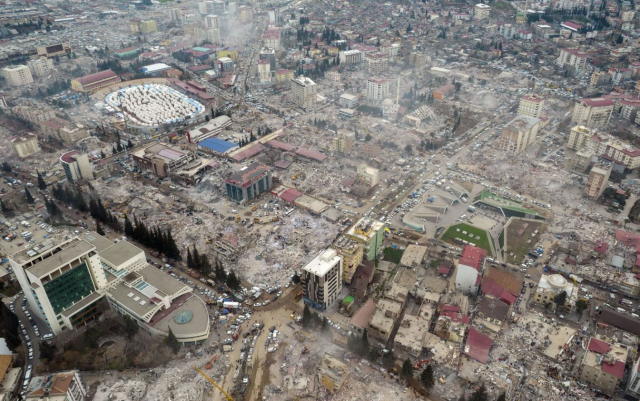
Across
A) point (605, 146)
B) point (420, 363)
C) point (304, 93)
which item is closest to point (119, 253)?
point (420, 363)

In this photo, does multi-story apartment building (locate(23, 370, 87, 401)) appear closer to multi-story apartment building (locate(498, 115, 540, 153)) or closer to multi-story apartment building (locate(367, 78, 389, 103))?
multi-story apartment building (locate(498, 115, 540, 153))

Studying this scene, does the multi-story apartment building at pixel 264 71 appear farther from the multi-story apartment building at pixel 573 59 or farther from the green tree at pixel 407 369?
the green tree at pixel 407 369

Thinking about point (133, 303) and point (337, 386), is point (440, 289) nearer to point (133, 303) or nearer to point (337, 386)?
point (337, 386)

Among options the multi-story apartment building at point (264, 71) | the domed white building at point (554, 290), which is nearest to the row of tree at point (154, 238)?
the domed white building at point (554, 290)

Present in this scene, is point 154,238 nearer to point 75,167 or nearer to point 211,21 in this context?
point 75,167

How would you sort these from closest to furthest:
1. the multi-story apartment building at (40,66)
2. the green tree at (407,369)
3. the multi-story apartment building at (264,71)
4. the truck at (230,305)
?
the green tree at (407,369), the truck at (230,305), the multi-story apartment building at (264,71), the multi-story apartment building at (40,66)

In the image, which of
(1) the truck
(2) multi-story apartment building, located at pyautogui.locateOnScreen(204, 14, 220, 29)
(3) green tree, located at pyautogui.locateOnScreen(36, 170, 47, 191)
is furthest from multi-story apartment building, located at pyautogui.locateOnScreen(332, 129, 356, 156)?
(2) multi-story apartment building, located at pyautogui.locateOnScreen(204, 14, 220, 29)

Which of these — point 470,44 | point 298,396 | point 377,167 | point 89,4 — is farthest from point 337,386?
point 89,4
